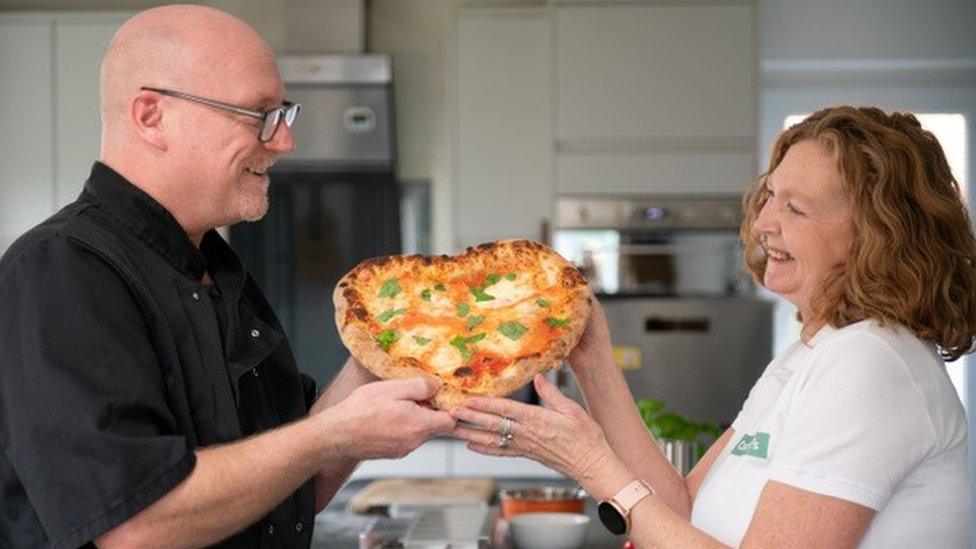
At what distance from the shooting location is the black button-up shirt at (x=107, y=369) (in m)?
1.45

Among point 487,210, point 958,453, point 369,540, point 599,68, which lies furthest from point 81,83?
point 958,453

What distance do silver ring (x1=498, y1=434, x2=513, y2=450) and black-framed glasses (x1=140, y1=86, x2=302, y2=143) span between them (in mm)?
528

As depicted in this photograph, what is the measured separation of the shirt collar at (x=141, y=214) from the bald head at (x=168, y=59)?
63 mm

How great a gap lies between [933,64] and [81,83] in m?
3.58

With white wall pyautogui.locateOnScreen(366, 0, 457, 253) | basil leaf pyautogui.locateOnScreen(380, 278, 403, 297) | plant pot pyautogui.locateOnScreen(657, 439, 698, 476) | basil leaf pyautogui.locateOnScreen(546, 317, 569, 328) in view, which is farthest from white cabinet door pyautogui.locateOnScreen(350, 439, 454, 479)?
basil leaf pyautogui.locateOnScreen(546, 317, 569, 328)

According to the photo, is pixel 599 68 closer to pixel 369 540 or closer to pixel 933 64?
pixel 933 64

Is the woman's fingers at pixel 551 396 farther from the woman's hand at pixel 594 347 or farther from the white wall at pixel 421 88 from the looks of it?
the white wall at pixel 421 88

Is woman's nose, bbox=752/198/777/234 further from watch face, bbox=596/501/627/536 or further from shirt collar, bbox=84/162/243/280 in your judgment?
shirt collar, bbox=84/162/243/280

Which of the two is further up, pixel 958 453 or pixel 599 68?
pixel 599 68

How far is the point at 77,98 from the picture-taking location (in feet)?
17.1

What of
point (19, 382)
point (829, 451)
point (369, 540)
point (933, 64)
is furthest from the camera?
point (933, 64)

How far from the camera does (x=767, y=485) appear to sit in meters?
1.69

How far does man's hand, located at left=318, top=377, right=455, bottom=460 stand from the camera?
1.58 m

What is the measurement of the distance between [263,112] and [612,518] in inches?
30.1
